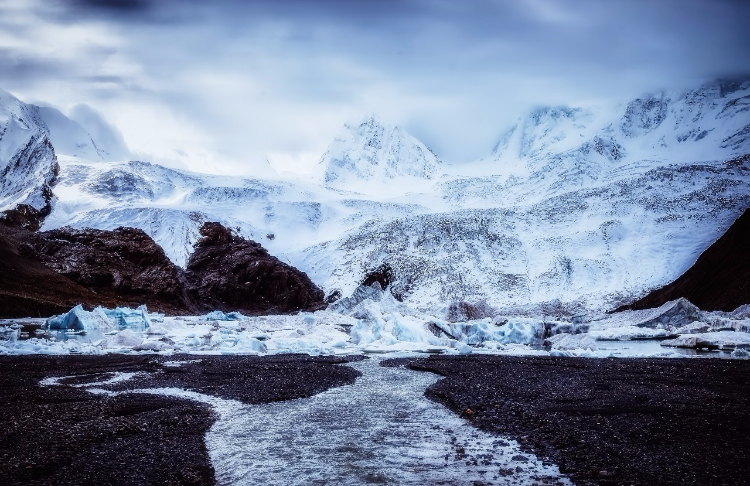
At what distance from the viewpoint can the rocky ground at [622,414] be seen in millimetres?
8914

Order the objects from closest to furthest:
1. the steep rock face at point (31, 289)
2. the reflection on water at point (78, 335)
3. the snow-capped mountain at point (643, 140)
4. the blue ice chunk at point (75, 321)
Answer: the reflection on water at point (78, 335) → the blue ice chunk at point (75, 321) → the steep rock face at point (31, 289) → the snow-capped mountain at point (643, 140)

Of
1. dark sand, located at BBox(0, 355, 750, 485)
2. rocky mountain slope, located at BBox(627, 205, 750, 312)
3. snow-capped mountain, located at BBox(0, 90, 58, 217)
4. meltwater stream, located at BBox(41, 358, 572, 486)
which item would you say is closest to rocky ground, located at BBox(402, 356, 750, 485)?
dark sand, located at BBox(0, 355, 750, 485)

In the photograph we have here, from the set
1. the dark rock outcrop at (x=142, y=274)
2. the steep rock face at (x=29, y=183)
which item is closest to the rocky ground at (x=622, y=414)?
the dark rock outcrop at (x=142, y=274)

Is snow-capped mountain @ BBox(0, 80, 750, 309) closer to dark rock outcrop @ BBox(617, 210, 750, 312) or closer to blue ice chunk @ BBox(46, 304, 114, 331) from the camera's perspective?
dark rock outcrop @ BBox(617, 210, 750, 312)

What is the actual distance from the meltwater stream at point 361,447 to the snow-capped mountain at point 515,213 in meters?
65.8

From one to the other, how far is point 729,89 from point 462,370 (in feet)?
571

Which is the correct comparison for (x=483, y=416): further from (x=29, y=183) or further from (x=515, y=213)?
(x=29, y=183)

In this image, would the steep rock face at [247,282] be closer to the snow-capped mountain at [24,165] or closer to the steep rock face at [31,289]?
the steep rock face at [31,289]

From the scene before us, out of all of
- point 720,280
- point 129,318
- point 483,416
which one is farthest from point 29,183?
point 483,416

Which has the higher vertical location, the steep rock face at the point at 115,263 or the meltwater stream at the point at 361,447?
the steep rock face at the point at 115,263

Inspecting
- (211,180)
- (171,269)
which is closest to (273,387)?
(171,269)

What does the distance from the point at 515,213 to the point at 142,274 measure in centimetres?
6847

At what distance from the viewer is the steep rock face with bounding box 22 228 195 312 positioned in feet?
242

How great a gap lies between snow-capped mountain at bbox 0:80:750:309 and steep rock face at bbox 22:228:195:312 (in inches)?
377
